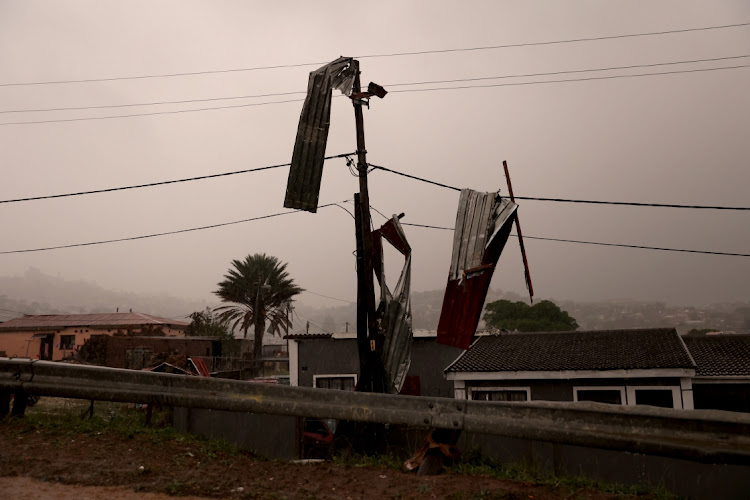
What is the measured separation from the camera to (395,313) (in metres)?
13.3

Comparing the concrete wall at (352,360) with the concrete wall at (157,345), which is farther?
the concrete wall at (157,345)

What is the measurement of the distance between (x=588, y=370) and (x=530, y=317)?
71619 mm

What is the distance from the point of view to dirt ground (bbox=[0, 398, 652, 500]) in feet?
15.8

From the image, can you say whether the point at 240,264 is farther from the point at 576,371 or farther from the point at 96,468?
the point at 96,468

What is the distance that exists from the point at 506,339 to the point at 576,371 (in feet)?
16.1

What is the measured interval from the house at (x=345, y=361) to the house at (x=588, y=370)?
2308 millimetres

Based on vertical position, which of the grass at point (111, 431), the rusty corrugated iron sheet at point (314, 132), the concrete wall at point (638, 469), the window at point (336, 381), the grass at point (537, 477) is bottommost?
the window at point (336, 381)

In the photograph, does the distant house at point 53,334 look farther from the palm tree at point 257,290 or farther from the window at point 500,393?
the window at point 500,393

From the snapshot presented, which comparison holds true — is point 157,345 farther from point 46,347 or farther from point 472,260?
point 472,260

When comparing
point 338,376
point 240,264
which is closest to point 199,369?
A: point 338,376

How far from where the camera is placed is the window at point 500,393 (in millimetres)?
16938

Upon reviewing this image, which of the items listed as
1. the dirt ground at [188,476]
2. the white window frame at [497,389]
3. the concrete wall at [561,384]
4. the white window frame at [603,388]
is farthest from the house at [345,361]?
the dirt ground at [188,476]

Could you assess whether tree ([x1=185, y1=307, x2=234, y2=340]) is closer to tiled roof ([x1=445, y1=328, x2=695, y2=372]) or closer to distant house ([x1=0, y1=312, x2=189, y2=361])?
distant house ([x1=0, y1=312, x2=189, y2=361])

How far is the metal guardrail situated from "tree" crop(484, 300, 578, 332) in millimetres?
75173
